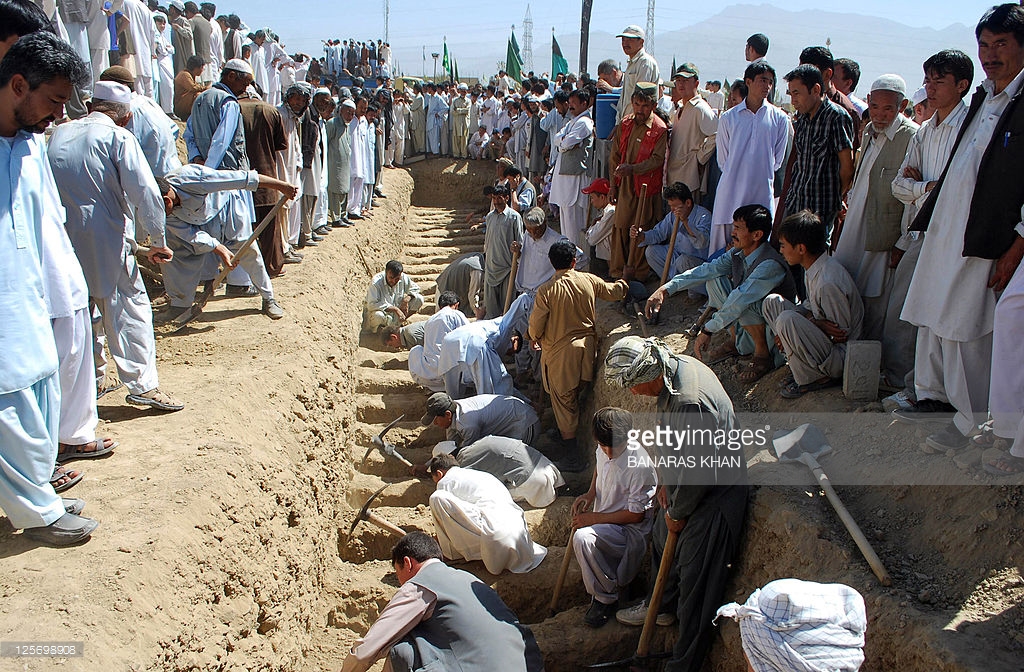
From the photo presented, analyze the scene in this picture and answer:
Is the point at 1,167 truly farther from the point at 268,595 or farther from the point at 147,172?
the point at 268,595

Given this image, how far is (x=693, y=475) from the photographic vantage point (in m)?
3.56

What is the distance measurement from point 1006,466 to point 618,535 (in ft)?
6.58

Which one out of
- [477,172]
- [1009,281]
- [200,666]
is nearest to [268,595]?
[200,666]

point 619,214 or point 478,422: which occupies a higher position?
point 619,214

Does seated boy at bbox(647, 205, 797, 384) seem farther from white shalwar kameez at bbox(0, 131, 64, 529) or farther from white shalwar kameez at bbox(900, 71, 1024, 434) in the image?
white shalwar kameez at bbox(0, 131, 64, 529)

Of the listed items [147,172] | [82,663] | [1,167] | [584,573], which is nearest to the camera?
[82,663]

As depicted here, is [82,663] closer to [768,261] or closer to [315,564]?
[315,564]

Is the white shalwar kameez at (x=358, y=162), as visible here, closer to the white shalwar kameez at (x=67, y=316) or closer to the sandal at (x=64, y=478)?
the white shalwar kameez at (x=67, y=316)

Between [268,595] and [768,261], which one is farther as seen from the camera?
[768,261]

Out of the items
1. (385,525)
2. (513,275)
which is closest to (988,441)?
(385,525)

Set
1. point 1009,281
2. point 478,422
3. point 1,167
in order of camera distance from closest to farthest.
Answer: point 1,167
point 1009,281
point 478,422

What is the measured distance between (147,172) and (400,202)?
1021 centimetres

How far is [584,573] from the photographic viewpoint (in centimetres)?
426

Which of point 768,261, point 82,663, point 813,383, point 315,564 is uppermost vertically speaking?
point 768,261
